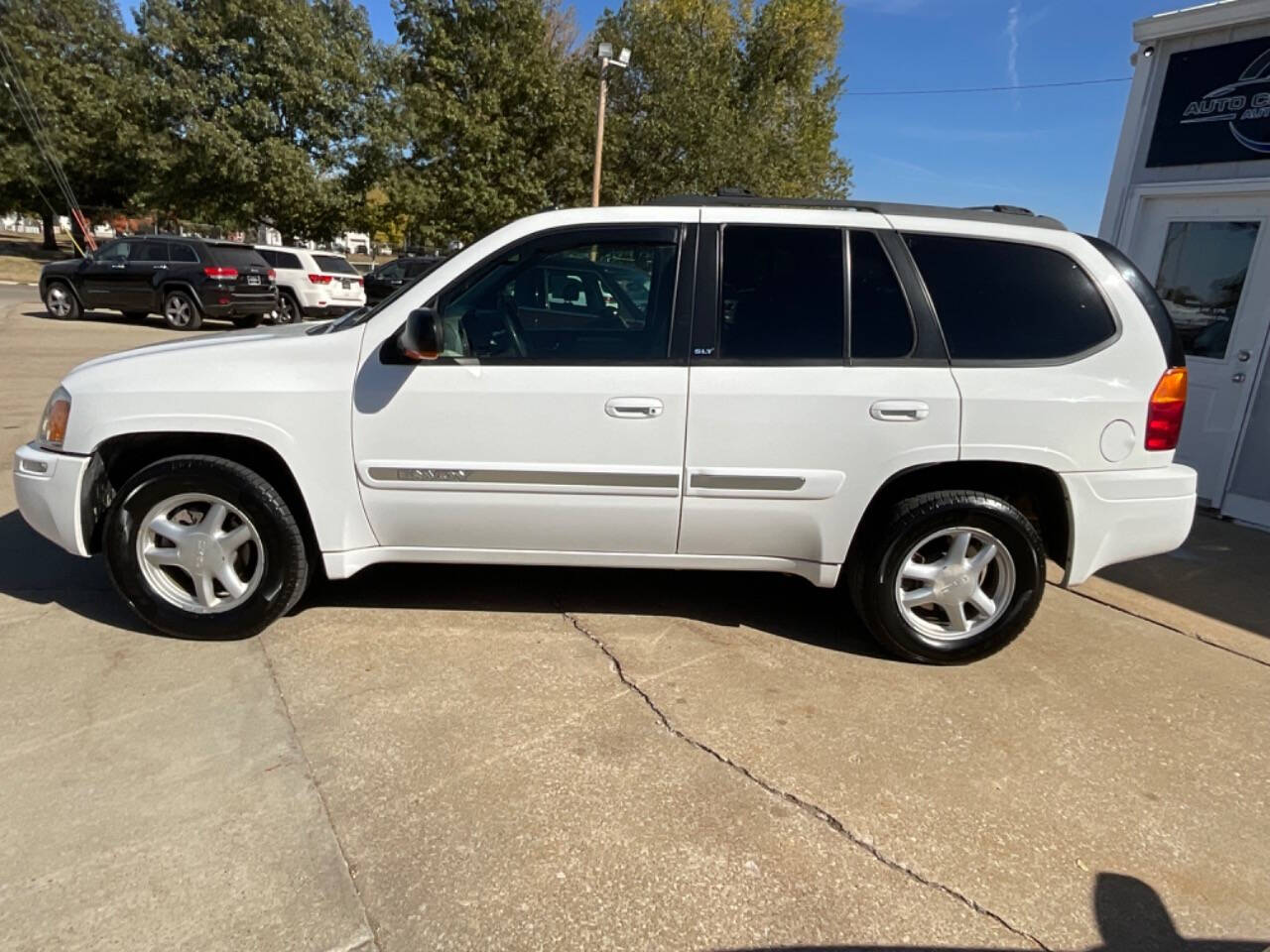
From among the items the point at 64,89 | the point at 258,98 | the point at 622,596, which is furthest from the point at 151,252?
the point at 64,89

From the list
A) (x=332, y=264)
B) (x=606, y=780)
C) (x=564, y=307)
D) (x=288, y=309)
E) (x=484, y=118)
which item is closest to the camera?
(x=606, y=780)

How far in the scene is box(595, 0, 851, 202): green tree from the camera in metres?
24.5

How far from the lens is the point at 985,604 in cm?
331

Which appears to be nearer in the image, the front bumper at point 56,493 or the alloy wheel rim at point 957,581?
the front bumper at point 56,493

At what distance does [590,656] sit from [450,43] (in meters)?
23.7

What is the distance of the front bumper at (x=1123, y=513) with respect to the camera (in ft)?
10.4

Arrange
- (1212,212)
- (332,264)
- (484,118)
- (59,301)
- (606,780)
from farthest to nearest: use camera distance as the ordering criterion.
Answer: (484,118), (332,264), (59,301), (1212,212), (606,780)

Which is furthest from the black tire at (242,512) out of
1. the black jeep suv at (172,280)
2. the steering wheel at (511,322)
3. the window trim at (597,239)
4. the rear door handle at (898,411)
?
the black jeep suv at (172,280)

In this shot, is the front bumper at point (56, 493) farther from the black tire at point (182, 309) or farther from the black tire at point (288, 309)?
the black tire at point (288, 309)

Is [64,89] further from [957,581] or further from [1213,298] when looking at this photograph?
[957,581]

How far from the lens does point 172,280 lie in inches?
567

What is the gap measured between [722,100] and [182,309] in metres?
17.9

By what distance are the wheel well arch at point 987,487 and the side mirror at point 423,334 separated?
6.10ft

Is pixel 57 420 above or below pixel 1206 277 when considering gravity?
below
